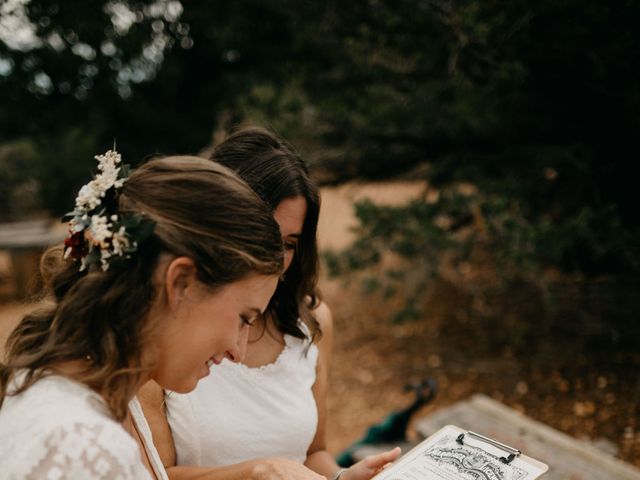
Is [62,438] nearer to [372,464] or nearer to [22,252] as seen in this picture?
[372,464]

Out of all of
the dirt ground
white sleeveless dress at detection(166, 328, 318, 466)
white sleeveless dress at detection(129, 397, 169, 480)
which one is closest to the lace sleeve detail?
white sleeveless dress at detection(129, 397, 169, 480)

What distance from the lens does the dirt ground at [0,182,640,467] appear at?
431 cm

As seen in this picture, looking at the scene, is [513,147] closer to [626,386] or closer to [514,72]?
[514,72]

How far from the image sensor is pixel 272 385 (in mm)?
2053

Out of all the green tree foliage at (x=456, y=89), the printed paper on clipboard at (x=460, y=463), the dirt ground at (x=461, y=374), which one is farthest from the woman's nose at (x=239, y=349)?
the dirt ground at (x=461, y=374)

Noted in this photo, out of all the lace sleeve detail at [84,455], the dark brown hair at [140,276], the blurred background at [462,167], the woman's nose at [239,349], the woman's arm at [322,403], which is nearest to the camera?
the lace sleeve detail at [84,455]

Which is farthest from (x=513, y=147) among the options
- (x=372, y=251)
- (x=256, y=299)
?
(x=256, y=299)

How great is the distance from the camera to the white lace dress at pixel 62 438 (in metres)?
1.04

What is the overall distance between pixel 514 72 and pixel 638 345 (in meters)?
2.89

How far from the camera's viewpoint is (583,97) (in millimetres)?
3479

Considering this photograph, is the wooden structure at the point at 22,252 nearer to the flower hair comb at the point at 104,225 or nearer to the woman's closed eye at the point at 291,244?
the woman's closed eye at the point at 291,244

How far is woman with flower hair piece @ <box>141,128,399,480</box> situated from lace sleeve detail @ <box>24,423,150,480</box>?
643 mm

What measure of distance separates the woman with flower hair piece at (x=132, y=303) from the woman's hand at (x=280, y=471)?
44cm

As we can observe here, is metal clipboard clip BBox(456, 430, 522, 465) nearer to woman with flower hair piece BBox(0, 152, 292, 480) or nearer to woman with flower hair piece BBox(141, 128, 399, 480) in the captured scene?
woman with flower hair piece BBox(141, 128, 399, 480)
